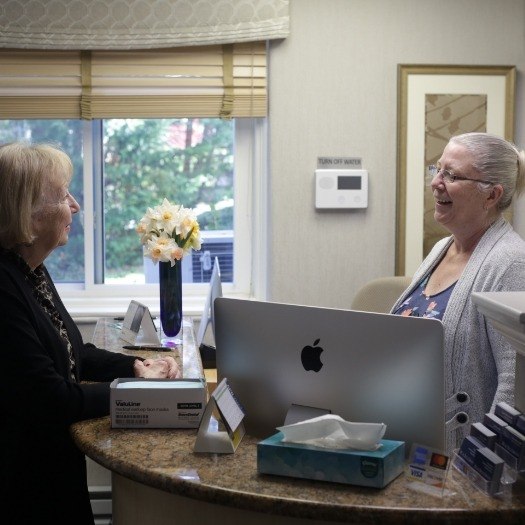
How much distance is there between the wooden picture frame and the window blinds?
0.72 metres

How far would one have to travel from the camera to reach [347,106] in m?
4.08

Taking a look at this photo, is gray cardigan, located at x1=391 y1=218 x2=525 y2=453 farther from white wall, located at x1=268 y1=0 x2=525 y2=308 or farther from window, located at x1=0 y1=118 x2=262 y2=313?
window, located at x1=0 y1=118 x2=262 y2=313

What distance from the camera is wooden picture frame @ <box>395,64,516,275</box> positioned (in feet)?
13.4

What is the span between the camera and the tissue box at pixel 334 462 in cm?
154

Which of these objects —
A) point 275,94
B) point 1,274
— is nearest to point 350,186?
point 275,94

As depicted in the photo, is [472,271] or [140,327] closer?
[472,271]

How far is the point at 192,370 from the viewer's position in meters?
2.47

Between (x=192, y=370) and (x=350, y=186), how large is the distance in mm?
1868

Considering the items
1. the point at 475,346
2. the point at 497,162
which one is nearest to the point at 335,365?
the point at 475,346

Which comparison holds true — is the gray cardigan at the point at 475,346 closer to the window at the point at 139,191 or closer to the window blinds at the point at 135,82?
the window blinds at the point at 135,82

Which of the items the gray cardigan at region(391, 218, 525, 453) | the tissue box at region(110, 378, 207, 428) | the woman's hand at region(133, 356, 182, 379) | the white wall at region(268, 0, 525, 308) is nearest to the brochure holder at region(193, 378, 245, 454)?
the tissue box at region(110, 378, 207, 428)

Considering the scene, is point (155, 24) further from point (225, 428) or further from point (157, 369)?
point (225, 428)

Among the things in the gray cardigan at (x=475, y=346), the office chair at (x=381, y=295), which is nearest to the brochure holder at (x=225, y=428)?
the gray cardigan at (x=475, y=346)

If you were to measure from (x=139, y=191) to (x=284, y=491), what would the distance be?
3020 millimetres
